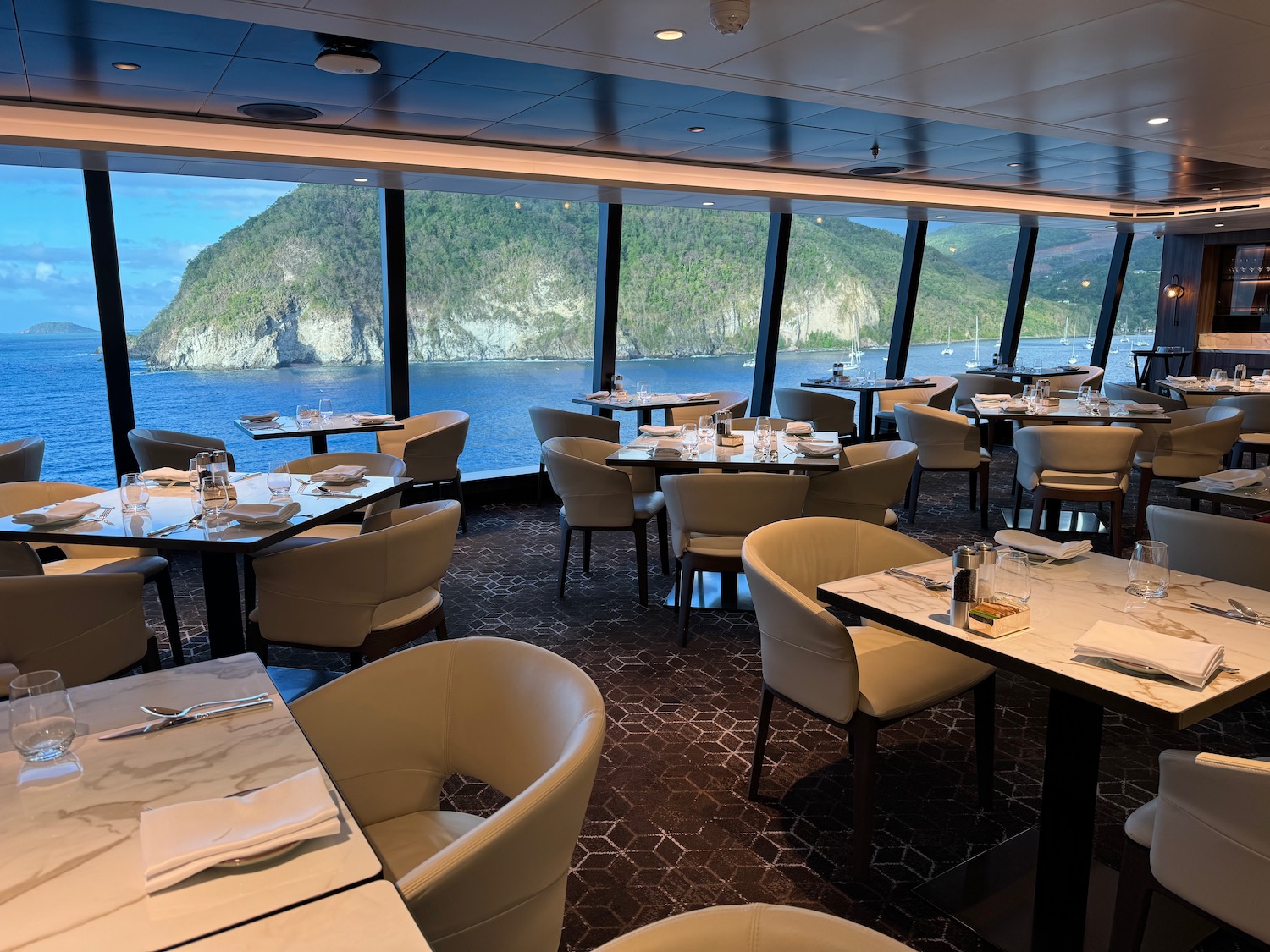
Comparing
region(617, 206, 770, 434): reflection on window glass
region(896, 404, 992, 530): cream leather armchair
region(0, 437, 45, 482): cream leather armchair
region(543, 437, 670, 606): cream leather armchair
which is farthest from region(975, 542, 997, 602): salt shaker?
region(617, 206, 770, 434): reflection on window glass

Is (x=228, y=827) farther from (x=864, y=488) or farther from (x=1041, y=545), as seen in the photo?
(x=864, y=488)

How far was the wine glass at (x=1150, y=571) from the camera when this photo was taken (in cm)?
245

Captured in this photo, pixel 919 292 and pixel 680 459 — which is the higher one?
pixel 919 292

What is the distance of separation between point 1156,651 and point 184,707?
214 cm

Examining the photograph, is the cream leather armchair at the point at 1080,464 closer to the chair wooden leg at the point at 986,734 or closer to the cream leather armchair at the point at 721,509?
the cream leather armchair at the point at 721,509

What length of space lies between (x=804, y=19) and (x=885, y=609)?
2.57 m

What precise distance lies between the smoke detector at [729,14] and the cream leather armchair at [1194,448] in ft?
15.1

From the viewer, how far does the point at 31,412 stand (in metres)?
12.7

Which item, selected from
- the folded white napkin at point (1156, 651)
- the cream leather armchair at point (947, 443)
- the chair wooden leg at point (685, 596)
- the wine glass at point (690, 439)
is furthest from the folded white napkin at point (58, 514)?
the cream leather armchair at point (947, 443)

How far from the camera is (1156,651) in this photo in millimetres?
2016

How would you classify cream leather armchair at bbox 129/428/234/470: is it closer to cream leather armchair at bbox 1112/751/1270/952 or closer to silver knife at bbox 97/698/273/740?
silver knife at bbox 97/698/273/740

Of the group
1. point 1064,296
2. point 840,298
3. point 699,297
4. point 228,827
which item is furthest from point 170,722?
point 1064,296

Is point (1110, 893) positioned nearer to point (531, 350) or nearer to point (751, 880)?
point (751, 880)

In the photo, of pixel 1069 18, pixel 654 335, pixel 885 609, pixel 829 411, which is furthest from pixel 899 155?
pixel 885 609
